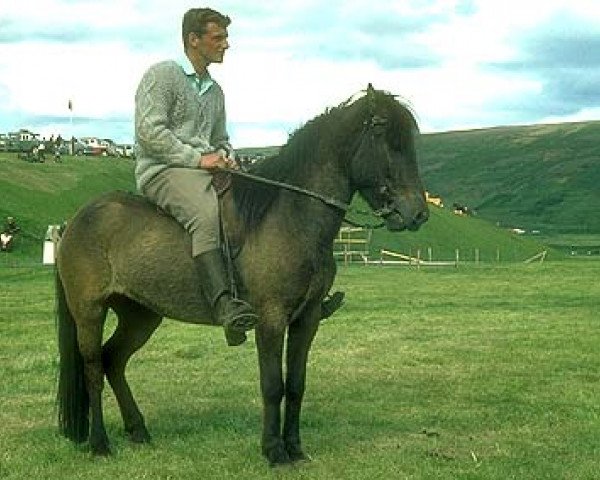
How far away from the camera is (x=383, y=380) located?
563 inches

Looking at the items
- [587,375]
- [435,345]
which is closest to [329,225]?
[587,375]

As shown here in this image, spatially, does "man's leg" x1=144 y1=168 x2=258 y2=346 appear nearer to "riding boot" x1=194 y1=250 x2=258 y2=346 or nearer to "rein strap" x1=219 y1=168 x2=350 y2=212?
"riding boot" x1=194 y1=250 x2=258 y2=346

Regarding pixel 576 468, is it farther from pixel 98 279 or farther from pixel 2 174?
pixel 2 174

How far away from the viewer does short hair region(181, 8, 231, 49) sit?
30.1 ft

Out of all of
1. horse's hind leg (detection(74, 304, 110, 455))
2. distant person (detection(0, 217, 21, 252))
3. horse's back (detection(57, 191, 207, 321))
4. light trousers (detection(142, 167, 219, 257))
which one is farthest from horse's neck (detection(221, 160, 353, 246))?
distant person (detection(0, 217, 21, 252))

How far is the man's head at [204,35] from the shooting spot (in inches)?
362

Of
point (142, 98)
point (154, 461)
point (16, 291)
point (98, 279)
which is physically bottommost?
point (16, 291)

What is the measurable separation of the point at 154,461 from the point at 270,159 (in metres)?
2.90

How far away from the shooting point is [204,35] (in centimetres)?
923

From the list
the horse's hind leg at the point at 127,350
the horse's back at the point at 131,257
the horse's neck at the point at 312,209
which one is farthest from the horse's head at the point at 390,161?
the horse's hind leg at the point at 127,350

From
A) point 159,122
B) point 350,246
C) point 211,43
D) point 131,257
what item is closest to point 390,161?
point 211,43

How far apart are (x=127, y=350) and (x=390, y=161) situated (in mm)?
3383

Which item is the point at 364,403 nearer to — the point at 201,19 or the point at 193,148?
the point at 193,148

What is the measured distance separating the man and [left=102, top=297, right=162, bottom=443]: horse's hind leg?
1413 mm
